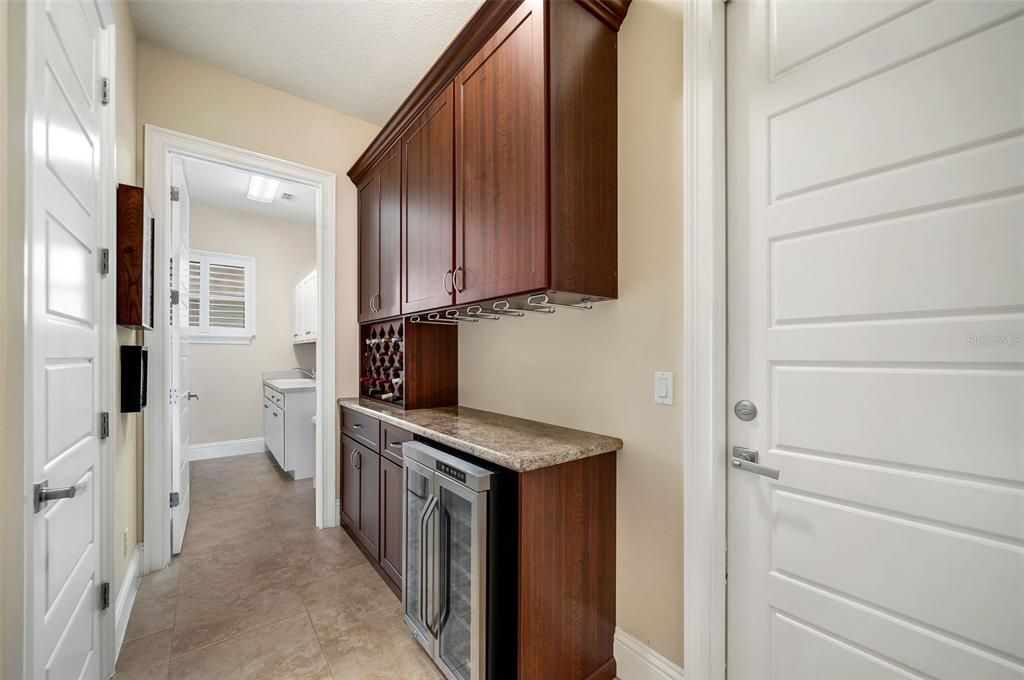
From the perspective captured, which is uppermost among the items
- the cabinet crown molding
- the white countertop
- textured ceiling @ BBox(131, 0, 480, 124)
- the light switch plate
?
textured ceiling @ BBox(131, 0, 480, 124)

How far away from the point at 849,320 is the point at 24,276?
205 centimetres

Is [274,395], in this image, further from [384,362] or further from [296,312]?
[384,362]

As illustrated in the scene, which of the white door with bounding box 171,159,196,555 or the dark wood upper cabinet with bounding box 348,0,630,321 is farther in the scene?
the white door with bounding box 171,159,196,555

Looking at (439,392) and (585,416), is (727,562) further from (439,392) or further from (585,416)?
(439,392)

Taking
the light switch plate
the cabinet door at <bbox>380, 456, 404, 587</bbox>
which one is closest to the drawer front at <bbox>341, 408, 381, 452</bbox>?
the cabinet door at <bbox>380, 456, 404, 587</bbox>

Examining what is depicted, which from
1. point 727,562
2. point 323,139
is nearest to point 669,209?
point 727,562

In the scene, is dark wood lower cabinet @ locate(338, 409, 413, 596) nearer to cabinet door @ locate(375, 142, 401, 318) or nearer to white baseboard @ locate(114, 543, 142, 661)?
cabinet door @ locate(375, 142, 401, 318)

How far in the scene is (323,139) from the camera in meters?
3.10

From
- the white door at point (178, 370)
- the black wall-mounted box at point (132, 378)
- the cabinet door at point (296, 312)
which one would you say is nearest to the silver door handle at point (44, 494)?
the black wall-mounted box at point (132, 378)

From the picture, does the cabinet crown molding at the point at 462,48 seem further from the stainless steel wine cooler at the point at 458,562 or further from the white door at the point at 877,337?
the stainless steel wine cooler at the point at 458,562

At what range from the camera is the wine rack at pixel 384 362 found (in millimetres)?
2675

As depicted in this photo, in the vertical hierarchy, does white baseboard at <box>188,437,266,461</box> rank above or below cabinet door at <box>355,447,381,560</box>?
below

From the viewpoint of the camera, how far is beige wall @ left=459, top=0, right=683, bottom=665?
1492mm

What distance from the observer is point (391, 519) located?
2.24 metres
